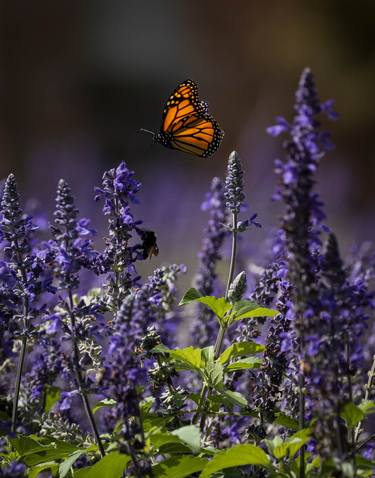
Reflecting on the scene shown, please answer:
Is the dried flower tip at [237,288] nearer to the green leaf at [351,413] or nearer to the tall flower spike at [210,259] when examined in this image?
the green leaf at [351,413]

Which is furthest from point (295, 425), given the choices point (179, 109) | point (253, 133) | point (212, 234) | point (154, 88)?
point (154, 88)

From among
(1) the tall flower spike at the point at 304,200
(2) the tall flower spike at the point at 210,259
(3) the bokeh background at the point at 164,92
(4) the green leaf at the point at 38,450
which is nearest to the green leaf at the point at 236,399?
(1) the tall flower spike at the point at 304,200

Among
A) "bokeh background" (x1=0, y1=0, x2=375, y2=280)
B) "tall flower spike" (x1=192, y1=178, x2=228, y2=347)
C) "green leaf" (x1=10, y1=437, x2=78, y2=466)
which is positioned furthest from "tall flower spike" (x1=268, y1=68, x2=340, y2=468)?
"bokeh background" (x1=0, y1=0, x2=375, y2=280)

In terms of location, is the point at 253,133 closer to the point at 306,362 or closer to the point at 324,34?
the point at 324,34

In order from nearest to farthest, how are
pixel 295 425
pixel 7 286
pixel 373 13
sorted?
pixel 295 425
pixel 7 286
pixel 373 13

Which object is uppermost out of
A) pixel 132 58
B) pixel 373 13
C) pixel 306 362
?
pixel 373 13

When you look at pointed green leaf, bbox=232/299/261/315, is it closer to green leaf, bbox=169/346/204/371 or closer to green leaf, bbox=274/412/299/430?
green leaf, bbox=169/346/204/371
